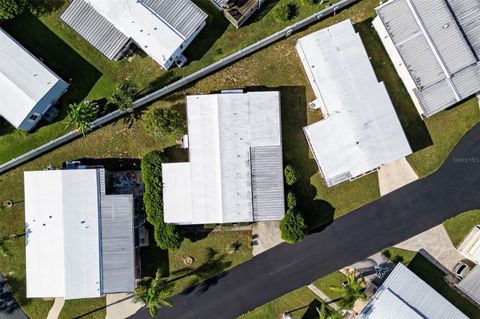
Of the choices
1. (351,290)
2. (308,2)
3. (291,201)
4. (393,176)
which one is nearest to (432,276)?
(351,290)

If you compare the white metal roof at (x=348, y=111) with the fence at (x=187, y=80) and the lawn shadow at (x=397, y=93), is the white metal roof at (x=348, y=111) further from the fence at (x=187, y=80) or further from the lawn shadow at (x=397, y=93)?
the fence at (x=187, y=80)

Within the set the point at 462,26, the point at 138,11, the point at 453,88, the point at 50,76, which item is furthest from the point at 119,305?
the point at 462,26

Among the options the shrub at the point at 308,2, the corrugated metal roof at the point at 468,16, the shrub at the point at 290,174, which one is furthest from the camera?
the shrub at the point at 308,2

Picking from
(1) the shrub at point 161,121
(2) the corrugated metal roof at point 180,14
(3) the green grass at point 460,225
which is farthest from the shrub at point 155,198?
(3) the green grass at point 460,225

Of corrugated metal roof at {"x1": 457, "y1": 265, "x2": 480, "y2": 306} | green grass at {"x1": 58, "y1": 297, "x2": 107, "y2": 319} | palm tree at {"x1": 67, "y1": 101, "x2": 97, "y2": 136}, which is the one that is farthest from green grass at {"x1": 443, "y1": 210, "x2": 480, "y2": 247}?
palm tree at {"x1": 67, "y1": 101, "x2": 97, "y2": 136}

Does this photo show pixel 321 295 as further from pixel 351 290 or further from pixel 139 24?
pixel 139 24

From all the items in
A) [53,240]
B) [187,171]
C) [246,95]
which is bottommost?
[53,240]

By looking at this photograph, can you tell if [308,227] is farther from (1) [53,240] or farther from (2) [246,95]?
(1) [53,240]
